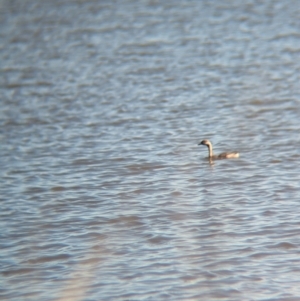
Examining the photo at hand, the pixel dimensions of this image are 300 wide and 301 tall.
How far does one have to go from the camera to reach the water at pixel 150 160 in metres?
6.57

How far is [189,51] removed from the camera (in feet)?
56.1

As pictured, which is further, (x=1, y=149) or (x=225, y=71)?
(x=225, y=71)

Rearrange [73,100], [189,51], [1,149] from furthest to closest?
[189,51], [73,100], [1,149]

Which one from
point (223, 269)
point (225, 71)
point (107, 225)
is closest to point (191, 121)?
point (225, 71)

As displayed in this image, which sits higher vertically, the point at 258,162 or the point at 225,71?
the point at 225,71

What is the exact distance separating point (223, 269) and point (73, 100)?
7415mm

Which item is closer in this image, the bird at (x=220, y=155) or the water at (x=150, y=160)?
the water at (x=150, y=160)

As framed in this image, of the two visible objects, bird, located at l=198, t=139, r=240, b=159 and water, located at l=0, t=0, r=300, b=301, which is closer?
water, located at l=0, t=0, r=300, b=301

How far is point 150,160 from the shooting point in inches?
396

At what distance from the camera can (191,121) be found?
11.9 meters

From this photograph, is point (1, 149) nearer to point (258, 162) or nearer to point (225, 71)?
point (258, 162)

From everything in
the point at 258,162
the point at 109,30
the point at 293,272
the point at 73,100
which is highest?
the point at 109,30

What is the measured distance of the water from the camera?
21.6 ft

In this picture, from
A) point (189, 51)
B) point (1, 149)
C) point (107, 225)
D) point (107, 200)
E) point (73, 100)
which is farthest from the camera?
point (189, 51)
